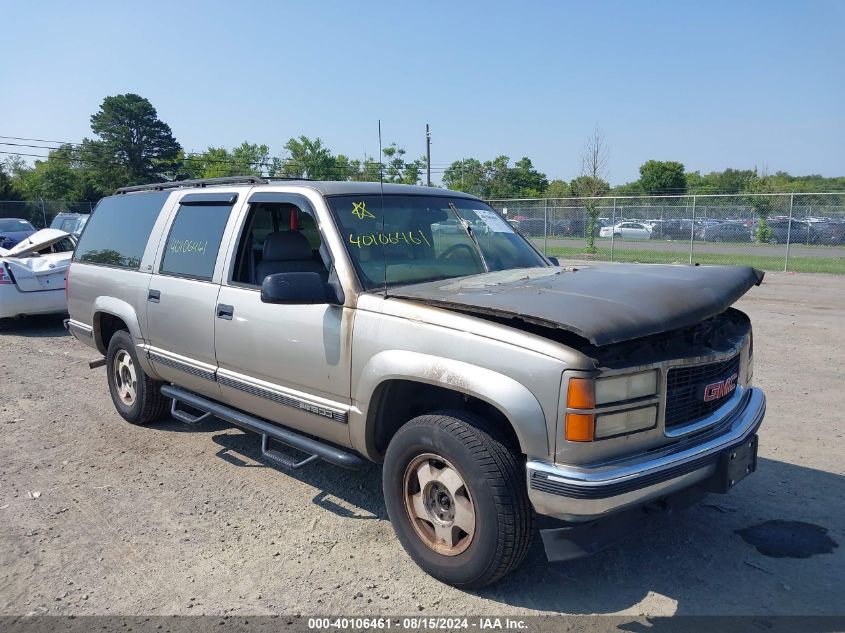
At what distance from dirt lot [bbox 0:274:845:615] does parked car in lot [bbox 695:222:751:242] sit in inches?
785

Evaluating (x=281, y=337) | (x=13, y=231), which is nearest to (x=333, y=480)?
(x=281, y=337)

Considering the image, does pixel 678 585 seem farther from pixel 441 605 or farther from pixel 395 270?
pixel 395 270

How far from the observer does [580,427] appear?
277 centimetres

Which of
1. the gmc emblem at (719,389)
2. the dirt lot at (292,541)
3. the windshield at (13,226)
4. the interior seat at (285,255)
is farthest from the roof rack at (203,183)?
the windshield at (13,226)

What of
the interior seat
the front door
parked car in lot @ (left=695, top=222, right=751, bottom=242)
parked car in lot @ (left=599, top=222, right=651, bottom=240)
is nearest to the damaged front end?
the front door

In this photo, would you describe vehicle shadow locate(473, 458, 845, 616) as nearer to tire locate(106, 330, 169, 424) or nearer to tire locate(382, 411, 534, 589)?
tire locate(382, 411, 534, 589)

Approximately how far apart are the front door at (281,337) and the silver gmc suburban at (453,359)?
1 cm

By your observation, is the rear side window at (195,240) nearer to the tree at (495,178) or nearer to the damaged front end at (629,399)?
the damaged front end at (629,399)

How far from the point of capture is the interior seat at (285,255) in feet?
15.3

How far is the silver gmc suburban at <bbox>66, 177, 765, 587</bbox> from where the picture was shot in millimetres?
2854

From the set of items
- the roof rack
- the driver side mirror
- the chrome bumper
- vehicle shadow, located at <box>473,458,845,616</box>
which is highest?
the roof rack

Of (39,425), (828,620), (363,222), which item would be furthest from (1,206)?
(828,620)

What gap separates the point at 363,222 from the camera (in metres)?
4.16

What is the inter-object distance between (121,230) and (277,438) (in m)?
2.86
